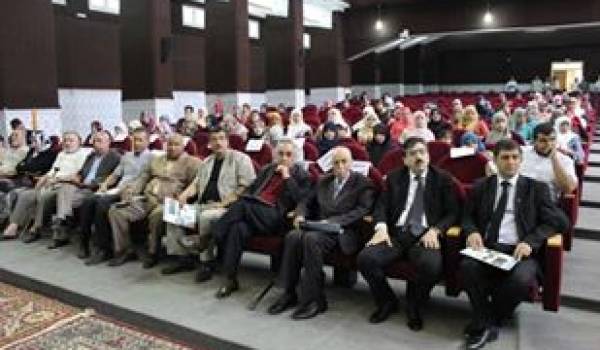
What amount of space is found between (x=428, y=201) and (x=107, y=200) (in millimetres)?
→ 2551

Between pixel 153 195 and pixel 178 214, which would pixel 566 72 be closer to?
pixel 153 195

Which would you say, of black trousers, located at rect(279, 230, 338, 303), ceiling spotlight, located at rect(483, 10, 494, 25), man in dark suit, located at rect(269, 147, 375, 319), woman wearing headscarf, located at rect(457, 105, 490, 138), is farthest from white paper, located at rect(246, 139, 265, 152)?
ceiling spotlight, located at rect(483, 10, 494, 25)

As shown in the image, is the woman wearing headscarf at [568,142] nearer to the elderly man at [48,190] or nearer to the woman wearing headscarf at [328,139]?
the woman wearing headscarf at [328,139]

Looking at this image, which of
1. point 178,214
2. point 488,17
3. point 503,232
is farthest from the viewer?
point 488,17

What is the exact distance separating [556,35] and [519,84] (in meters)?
2.14

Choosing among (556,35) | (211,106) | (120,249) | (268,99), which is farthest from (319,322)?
(556,35)

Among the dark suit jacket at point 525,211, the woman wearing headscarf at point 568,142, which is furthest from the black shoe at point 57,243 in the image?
the woman wearing headscarf at point 568,142

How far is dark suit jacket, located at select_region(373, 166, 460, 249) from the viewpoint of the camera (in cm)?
322

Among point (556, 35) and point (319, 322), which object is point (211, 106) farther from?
point (556, 35)

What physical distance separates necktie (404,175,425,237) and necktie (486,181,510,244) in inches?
15.0

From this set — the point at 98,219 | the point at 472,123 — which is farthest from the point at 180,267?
the point at 472,123

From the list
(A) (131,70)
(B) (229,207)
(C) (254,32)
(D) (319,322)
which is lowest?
(D) (319,322)

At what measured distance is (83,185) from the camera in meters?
4.95

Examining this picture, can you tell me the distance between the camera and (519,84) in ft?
63.2
